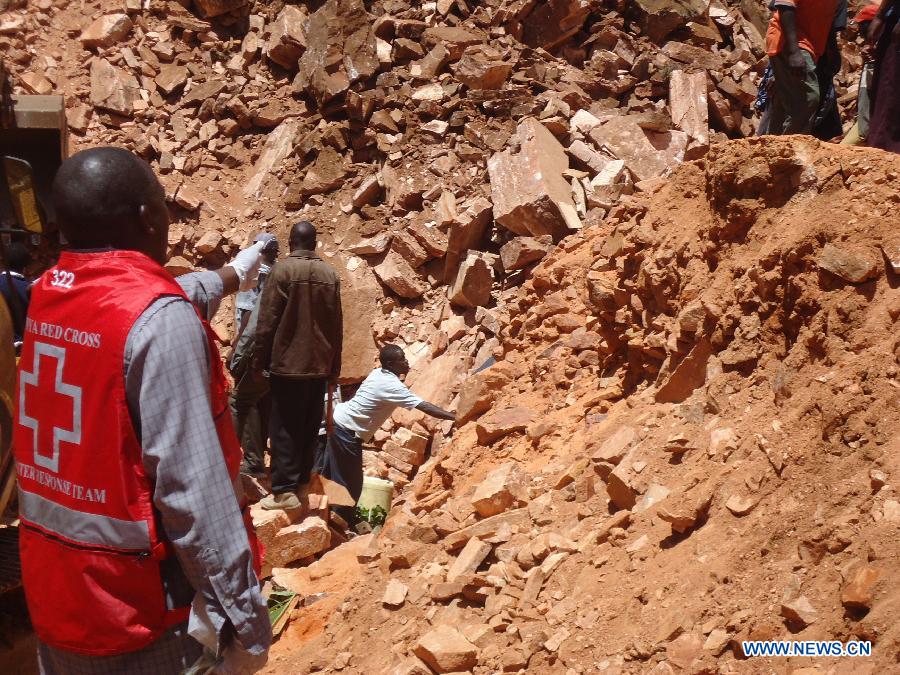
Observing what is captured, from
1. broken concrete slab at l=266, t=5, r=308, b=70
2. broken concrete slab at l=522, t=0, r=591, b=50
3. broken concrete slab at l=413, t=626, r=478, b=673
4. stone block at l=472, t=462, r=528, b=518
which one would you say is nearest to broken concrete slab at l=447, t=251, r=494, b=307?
broken concrete slab at l=522, t=0, r=591, b=50

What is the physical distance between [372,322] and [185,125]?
3.64m

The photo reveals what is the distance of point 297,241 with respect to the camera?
518 cm

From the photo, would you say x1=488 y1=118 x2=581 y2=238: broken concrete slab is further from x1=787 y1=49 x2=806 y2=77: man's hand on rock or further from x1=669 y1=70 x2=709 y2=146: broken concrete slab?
x1=787 y1=49 x2=806 y2=77: man's hand on rock

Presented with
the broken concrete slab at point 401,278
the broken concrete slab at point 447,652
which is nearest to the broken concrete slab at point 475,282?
the broken concrete slab at point 401,278

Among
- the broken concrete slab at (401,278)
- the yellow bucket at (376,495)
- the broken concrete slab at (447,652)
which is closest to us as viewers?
the broken concrete slab at (447,652)

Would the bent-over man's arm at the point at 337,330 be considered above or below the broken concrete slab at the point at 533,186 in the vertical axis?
below

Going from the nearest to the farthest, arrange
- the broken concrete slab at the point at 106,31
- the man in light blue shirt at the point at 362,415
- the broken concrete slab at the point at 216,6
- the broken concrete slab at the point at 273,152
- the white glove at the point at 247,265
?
the white glove at the point at 247,265 < the man in light blue shirt at the point at 362,415 < the broken concrete slab at the point at 273,152 < the broken concrete slab at the point at 106,31 < the broken concrete slab at the point at 216,6

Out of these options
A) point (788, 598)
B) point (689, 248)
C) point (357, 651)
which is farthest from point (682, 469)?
point (357, 651)

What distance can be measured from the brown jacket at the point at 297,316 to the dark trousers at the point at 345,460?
33.7 inches

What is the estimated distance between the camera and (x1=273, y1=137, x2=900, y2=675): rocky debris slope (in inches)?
91.8

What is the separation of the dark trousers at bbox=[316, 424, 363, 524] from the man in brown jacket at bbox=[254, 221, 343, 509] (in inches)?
20.6

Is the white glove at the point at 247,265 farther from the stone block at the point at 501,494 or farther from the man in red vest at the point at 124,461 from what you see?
the stone block at the point at 501,494

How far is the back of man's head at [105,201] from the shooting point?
1.93 m

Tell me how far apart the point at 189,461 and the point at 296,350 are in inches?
129
